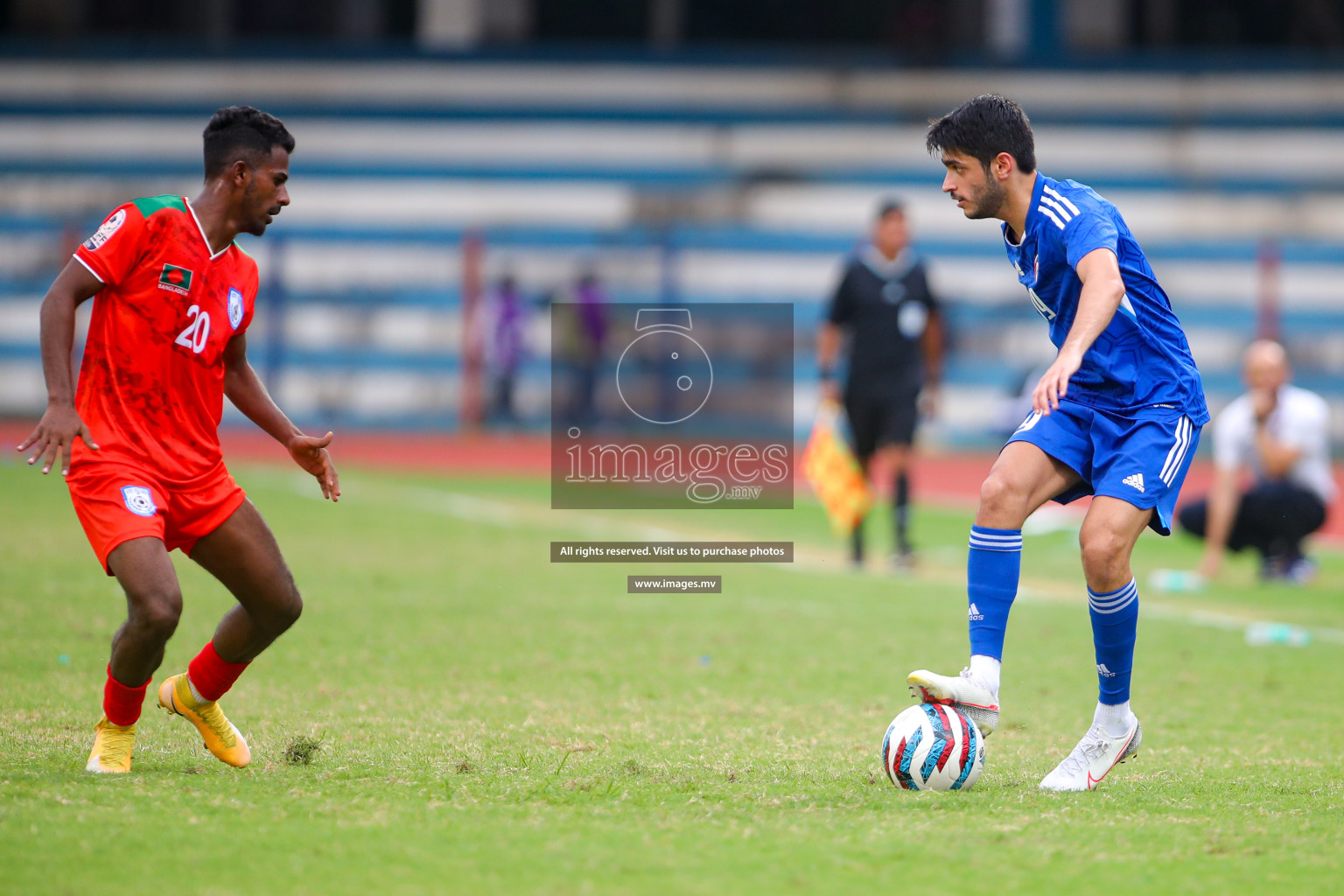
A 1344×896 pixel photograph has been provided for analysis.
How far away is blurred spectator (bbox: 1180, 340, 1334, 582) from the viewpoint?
33.5 ft

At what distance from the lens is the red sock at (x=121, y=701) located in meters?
4.65

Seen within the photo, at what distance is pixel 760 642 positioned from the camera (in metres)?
7.88

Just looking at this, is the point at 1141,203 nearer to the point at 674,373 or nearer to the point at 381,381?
the point at 674,373

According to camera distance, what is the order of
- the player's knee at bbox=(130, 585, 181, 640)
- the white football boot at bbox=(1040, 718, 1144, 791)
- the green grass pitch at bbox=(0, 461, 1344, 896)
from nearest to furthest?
the green grass pitch at bbox=(0, 461, 1344, 896)
the player's knee at bbox=(130, 585, 181, 640)
the white football boot at bbox=(1040, 718, 1144, 791)

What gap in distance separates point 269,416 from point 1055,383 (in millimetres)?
2670

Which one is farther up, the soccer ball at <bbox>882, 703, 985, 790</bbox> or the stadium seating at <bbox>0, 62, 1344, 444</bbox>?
the stadium seating at <bbox>0, 62, 1344, 444</bbox>

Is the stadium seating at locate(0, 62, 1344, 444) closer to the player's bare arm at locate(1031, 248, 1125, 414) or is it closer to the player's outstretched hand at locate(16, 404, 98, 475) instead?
the player's bare arm at locate(1031, 248, 1125, 414)

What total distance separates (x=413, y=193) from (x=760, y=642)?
62.5 feet

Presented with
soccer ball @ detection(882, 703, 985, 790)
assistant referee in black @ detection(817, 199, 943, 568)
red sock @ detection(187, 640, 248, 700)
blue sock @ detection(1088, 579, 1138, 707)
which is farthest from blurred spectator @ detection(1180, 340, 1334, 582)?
red sock @ detection(187, 640, 248, 700)

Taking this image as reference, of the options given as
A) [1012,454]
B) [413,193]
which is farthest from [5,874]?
[413,193]

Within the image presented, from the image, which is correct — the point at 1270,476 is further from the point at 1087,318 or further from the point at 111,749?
the point at 111,749

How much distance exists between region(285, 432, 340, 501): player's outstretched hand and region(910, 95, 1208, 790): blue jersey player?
2.08 metres

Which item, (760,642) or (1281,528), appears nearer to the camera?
(760,642)

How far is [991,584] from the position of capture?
481cm
